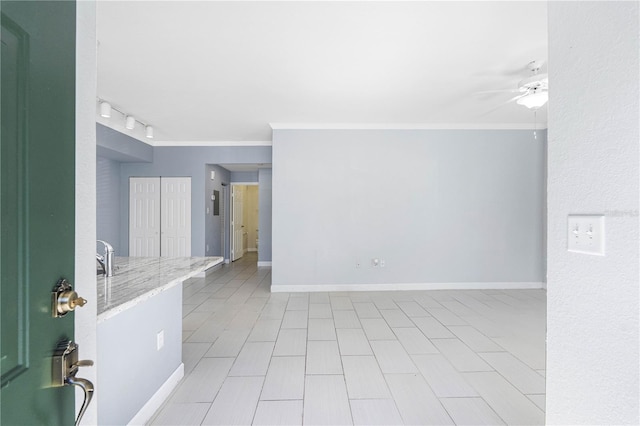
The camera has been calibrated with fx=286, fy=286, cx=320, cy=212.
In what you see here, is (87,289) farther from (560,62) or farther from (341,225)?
(341,225)

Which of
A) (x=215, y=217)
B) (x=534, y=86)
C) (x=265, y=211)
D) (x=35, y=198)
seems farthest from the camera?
(x=265, y=211)

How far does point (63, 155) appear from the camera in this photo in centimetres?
66

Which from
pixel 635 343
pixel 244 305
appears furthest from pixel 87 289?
pixel 244 305

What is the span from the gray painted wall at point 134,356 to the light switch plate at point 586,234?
1.99m

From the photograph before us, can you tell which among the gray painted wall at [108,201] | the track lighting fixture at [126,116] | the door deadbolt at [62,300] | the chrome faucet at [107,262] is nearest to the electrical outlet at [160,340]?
the chrome faucet at [107,262]

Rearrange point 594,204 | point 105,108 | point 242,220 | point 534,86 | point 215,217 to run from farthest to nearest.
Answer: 1. point 242,220
2. point 215,217
3. point 105,108
4. point 534,86
5. point 594,204

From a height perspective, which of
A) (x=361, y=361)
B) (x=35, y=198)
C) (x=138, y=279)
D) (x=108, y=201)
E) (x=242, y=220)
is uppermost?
(x=108, y=201)

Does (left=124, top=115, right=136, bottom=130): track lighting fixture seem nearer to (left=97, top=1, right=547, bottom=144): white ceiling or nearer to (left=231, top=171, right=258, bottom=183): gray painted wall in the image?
(left=97, top=1, right=547, bottom=144): white ceiling

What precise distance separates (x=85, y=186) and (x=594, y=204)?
4.82ft

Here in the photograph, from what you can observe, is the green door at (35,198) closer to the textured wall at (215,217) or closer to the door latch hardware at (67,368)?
the door latch hardware at (67,368)

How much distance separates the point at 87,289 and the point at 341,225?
13.3 ft

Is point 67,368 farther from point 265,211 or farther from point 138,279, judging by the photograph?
point 265,211

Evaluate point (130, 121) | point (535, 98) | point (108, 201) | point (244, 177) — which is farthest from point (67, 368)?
point (244, 177)

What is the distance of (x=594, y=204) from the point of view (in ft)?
2.89
